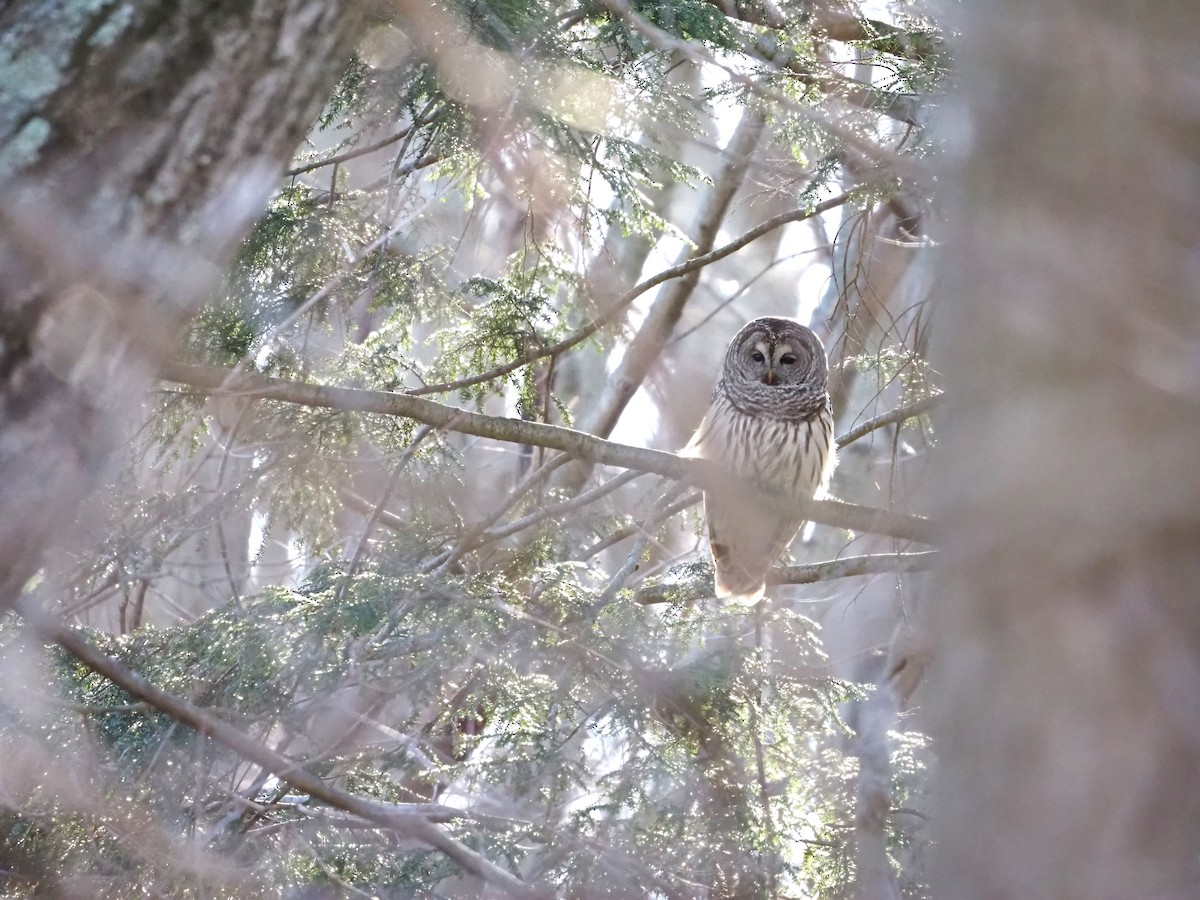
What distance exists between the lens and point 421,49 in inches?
147

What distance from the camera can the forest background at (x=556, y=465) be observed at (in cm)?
108

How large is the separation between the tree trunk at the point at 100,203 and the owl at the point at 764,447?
12.2 ft

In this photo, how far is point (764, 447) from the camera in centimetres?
541

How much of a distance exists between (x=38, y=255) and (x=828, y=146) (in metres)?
3.54

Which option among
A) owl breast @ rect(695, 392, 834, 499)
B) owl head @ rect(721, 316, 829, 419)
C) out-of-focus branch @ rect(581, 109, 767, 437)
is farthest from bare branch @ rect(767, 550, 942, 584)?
out-of-focus branch @ rect(581, 109, 767, 437)

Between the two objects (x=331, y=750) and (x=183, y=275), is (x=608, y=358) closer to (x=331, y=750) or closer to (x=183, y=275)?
(x=331, y=750)

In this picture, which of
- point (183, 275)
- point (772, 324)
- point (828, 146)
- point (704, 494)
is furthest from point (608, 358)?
point (183, 275)

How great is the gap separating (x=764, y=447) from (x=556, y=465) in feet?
3.89

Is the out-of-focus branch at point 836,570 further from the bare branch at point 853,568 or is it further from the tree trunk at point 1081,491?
the tree trunk at point 1081,491

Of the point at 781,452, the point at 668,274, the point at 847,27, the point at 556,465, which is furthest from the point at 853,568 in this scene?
the point at 847,27

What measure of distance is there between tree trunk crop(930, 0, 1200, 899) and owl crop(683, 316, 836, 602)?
158 inches

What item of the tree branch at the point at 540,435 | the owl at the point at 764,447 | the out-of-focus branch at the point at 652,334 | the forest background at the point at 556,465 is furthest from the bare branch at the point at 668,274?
the out-of-focus branch at the point at 652,334

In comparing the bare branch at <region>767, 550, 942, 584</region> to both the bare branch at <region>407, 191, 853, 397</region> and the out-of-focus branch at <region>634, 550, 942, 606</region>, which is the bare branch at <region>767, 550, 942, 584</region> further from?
the bare branch at <region>407, 191, 853, 397</region>

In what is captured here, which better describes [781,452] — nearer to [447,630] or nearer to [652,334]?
[447,630]
